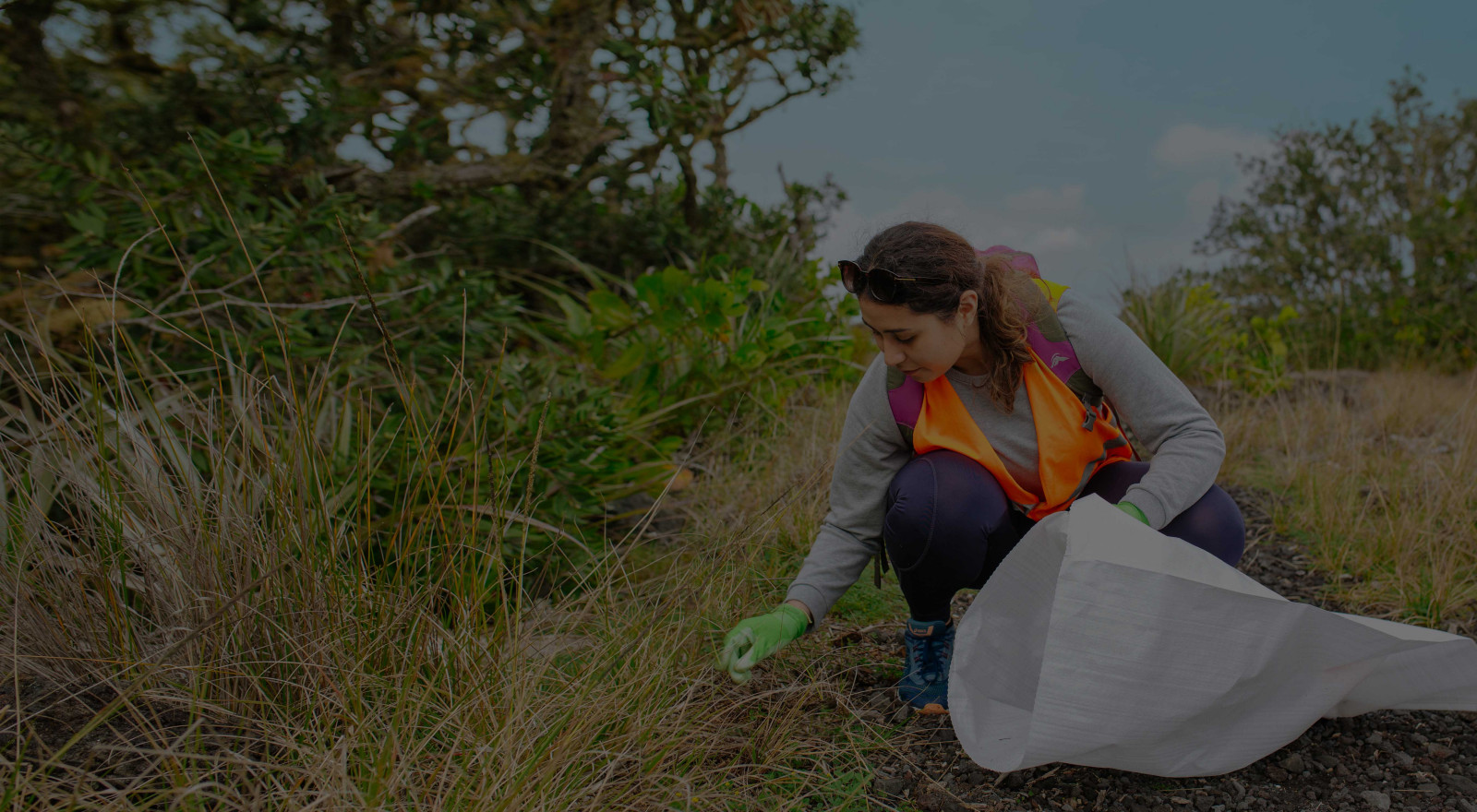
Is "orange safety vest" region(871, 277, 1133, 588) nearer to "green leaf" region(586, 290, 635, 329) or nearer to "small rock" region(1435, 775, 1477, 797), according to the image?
"small rock" region(1435, 775, 1477, 797)

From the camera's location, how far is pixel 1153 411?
6.03ft

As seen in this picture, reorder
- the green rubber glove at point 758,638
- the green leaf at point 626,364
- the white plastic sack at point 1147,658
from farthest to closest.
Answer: the green leaf at point 626,364 → the green rubber glove at point 758,638 → the white plastic sack at point 1147,658

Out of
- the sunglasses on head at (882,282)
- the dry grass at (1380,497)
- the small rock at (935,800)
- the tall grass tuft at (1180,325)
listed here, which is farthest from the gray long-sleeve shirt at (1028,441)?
the tall grass tuft at (1180,325)

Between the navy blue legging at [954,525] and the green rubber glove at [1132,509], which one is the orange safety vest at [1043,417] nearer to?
the navy blue legging at [954,525]

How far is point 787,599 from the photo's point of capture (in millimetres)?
1843

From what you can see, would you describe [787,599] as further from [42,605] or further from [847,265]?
[42,605]

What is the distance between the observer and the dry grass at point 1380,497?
263 centimetres

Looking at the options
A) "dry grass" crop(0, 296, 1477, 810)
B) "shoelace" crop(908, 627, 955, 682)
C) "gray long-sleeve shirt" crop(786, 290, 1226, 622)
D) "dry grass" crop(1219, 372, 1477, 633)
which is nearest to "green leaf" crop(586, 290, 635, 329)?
"dry grass" crop(0, 296, 1477, 810)

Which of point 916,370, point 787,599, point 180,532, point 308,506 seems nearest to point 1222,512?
point 916,370

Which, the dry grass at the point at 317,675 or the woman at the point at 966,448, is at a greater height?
the woman at the point at 966,448

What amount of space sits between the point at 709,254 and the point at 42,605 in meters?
4.20

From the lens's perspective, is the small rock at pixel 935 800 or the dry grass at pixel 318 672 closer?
the dry grass at pixel 318 672

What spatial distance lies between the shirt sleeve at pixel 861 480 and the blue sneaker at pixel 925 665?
184 mm

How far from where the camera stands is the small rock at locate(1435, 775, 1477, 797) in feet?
5.53
